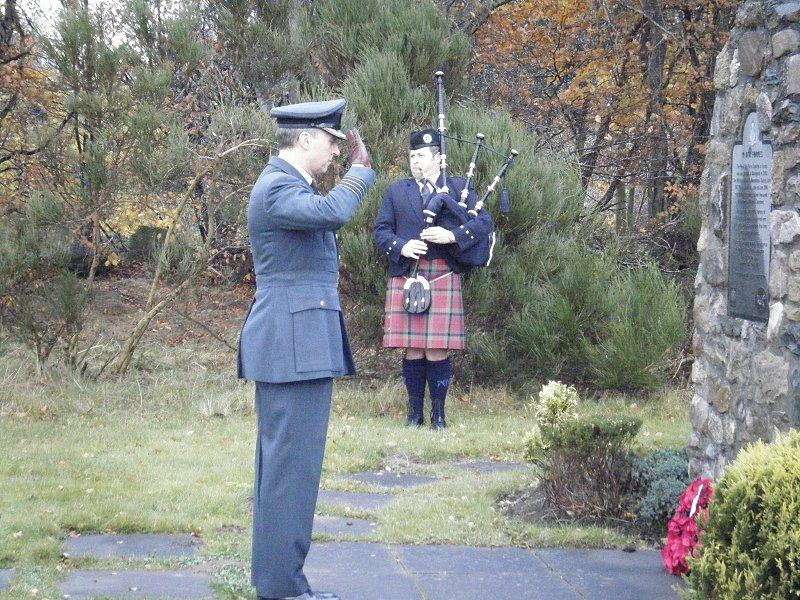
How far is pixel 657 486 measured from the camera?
5.12 metres

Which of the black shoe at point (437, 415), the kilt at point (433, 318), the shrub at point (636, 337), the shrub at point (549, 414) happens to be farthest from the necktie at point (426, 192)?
the shrub at point (549, 414)

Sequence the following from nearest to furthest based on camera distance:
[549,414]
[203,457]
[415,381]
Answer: [549,414] → [203,457] → [415,381]

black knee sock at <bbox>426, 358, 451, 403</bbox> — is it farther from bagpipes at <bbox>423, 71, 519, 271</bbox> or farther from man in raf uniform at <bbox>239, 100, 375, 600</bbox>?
man in raf uniform at <bbox>239, 100, 375, 600</bbox>

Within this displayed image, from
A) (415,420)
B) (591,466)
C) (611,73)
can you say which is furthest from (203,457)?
(611,73)

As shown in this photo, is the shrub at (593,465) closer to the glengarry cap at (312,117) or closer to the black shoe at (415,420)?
the glengarry cap at (312,117)

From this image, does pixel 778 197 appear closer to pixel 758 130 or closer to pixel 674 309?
pixel 758 130

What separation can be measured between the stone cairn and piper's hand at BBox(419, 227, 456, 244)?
8.35ft

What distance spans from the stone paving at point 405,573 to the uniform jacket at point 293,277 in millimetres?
941

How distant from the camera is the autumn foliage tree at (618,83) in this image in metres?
12.3

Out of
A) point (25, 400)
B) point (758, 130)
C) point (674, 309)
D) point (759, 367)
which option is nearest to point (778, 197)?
point (758, 130)

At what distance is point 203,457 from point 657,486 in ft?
9.76

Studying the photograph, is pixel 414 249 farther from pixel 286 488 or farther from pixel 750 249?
pixel 286 488

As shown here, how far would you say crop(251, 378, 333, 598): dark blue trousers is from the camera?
3840mm

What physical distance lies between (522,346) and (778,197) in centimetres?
491
